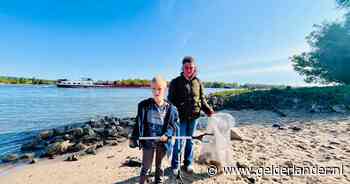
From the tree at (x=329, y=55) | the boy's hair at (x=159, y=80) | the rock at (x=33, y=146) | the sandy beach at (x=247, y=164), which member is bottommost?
the rock at (x=33, y=146)

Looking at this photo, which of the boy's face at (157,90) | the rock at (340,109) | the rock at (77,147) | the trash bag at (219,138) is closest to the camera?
the boy's face at (157,90)

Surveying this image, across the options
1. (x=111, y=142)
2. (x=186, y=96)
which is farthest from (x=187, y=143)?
(x=111, y=142)

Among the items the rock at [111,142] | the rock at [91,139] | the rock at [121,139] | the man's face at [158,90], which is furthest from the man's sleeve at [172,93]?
the rock at [91,139]

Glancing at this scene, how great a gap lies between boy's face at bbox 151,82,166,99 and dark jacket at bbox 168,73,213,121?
0.79 m

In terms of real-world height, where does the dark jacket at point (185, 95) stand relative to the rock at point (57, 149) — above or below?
above

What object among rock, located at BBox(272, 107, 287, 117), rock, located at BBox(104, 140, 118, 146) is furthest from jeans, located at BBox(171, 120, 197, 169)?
rock, located at BBox(272, 107, 287, 117)

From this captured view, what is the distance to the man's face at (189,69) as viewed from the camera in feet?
11.6

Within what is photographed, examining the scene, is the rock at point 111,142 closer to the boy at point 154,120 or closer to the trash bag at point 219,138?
the trash bag at point 219,138

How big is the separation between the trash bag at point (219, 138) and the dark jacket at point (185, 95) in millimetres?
436

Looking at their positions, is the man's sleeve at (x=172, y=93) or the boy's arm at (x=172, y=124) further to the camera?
the man's sleeve at (x=172, y=93)

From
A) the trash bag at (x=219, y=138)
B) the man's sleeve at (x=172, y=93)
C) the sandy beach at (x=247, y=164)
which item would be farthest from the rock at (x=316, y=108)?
the man's sleeve at (x=172, y=93)

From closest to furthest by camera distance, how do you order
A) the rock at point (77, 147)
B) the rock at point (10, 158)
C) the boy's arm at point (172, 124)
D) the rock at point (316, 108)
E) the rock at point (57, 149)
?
the boy's arm at point (172, 124) → the rock at point (10, 158) → the rock at point (57, 149) → the rock at point (77, 147) → the rock at point (316, 108)

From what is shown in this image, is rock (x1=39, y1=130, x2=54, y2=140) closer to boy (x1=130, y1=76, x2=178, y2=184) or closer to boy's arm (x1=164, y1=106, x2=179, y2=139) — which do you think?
boy (x1=130, y1=76, x2=178, y2=184)

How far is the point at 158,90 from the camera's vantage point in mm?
2816
